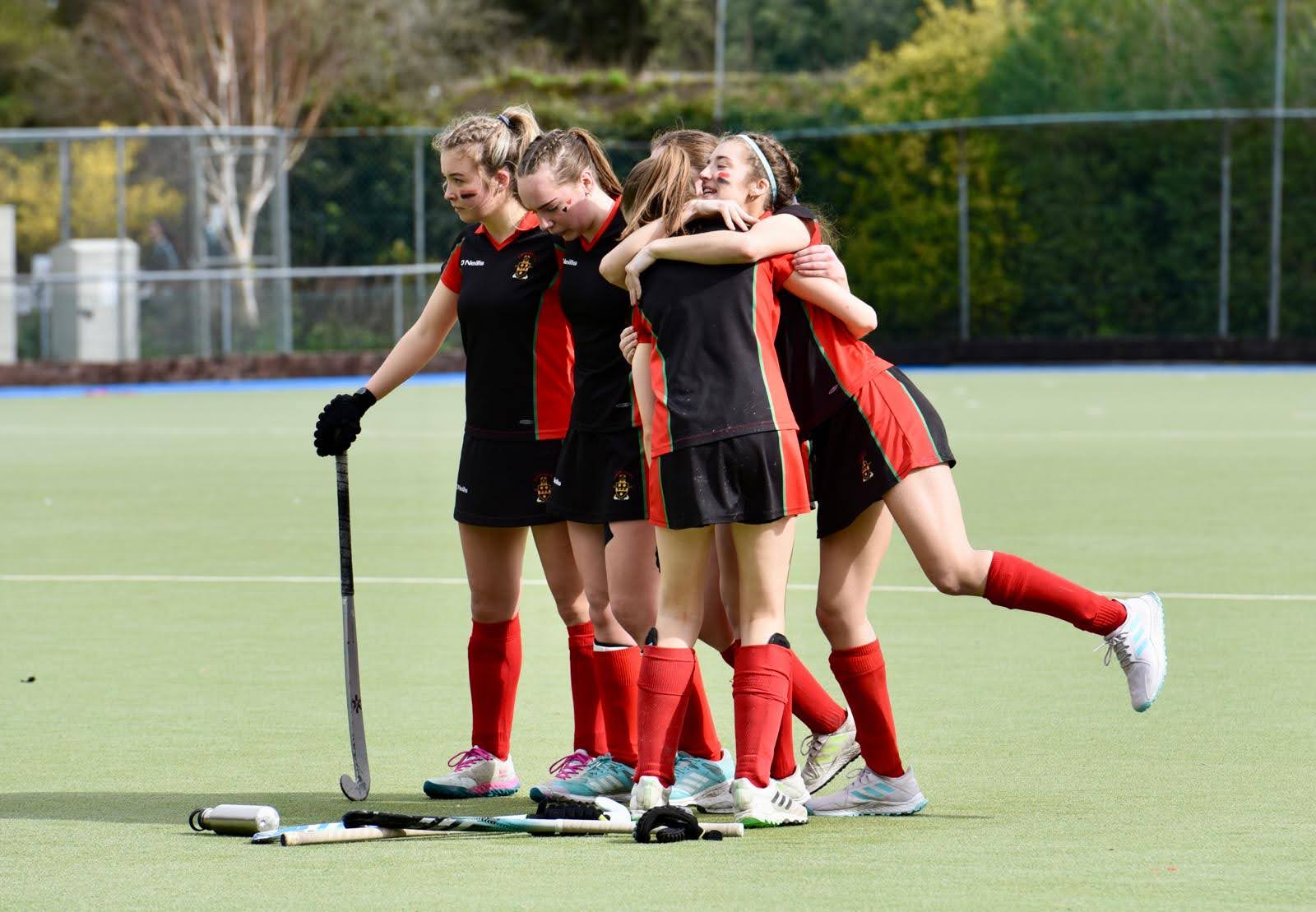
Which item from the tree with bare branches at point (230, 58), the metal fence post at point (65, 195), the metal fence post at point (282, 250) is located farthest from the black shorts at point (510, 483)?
the tree with bare branches at point (230, 58)

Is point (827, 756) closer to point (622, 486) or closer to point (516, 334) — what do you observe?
point (622, 486)

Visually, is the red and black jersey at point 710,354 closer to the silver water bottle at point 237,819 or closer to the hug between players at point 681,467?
the hug between players at point 681,467

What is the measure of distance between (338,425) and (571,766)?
107 centimetres

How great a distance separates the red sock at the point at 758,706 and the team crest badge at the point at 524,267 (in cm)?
120

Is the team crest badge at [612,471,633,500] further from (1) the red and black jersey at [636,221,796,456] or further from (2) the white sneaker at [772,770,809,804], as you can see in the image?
(2) the white sneaker at [772,770,809,804]

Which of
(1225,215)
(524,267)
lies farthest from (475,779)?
(1225,215)

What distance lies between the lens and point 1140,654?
213 inches

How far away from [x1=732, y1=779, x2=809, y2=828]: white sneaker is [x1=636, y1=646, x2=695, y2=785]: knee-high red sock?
20cm

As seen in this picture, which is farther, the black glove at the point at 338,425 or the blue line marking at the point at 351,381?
the blue line marking at the point at 351,381

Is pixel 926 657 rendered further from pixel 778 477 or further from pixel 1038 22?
pixel 1038 22

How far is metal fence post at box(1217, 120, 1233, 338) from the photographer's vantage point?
26.3 meters

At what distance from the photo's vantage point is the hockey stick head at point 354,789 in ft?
17.6

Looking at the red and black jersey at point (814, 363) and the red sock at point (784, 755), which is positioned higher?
the red and black jersey at point (814, 363)

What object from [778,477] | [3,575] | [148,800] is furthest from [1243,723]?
[3,575]
